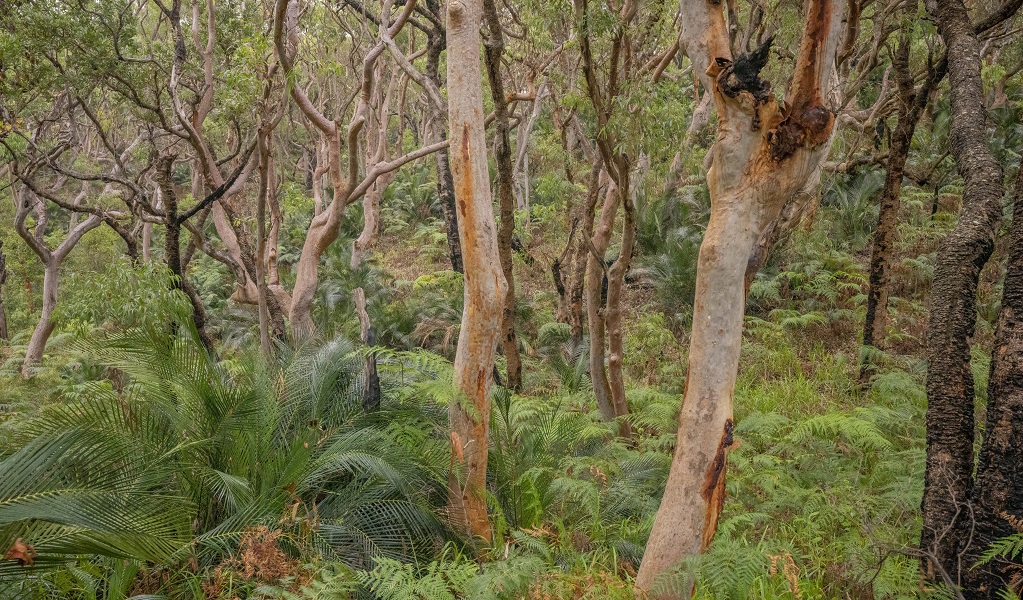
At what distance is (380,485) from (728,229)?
10.2 feet

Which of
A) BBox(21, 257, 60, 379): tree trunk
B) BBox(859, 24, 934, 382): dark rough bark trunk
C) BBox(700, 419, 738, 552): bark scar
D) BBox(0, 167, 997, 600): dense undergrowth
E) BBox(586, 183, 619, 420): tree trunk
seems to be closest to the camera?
BBox(0, 167, 997, 600): dense undergrowth

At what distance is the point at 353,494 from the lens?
503cm

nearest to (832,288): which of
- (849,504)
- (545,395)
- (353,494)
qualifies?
(545,395)

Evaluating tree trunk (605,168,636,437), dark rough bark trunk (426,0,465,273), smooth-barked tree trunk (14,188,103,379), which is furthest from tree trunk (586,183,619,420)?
smooth-barked tree trunk (14,188,103,379)

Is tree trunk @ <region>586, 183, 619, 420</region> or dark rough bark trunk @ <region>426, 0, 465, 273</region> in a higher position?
dark rough bark trunk @ <region>426, 0, 465, 273</region>

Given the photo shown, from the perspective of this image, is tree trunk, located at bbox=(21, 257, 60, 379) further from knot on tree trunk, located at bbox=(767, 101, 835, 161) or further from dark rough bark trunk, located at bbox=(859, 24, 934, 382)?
dark rough bark trunk, located at bbox=(859, 24, 934, 382)

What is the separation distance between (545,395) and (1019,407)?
18.5 feet

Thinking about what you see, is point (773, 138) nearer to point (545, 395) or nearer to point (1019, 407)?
point (1019, 407)

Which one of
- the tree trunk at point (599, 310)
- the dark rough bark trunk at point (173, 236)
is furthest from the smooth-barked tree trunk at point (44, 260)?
the tree trunk at point (599, 310)

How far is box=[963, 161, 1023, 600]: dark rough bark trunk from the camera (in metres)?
3.48

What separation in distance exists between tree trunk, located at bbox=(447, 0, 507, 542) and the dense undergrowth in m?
0.29

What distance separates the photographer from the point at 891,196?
8070 mm

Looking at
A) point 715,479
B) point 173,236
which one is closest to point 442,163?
point 173,236

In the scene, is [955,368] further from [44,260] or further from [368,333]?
[44,260]
